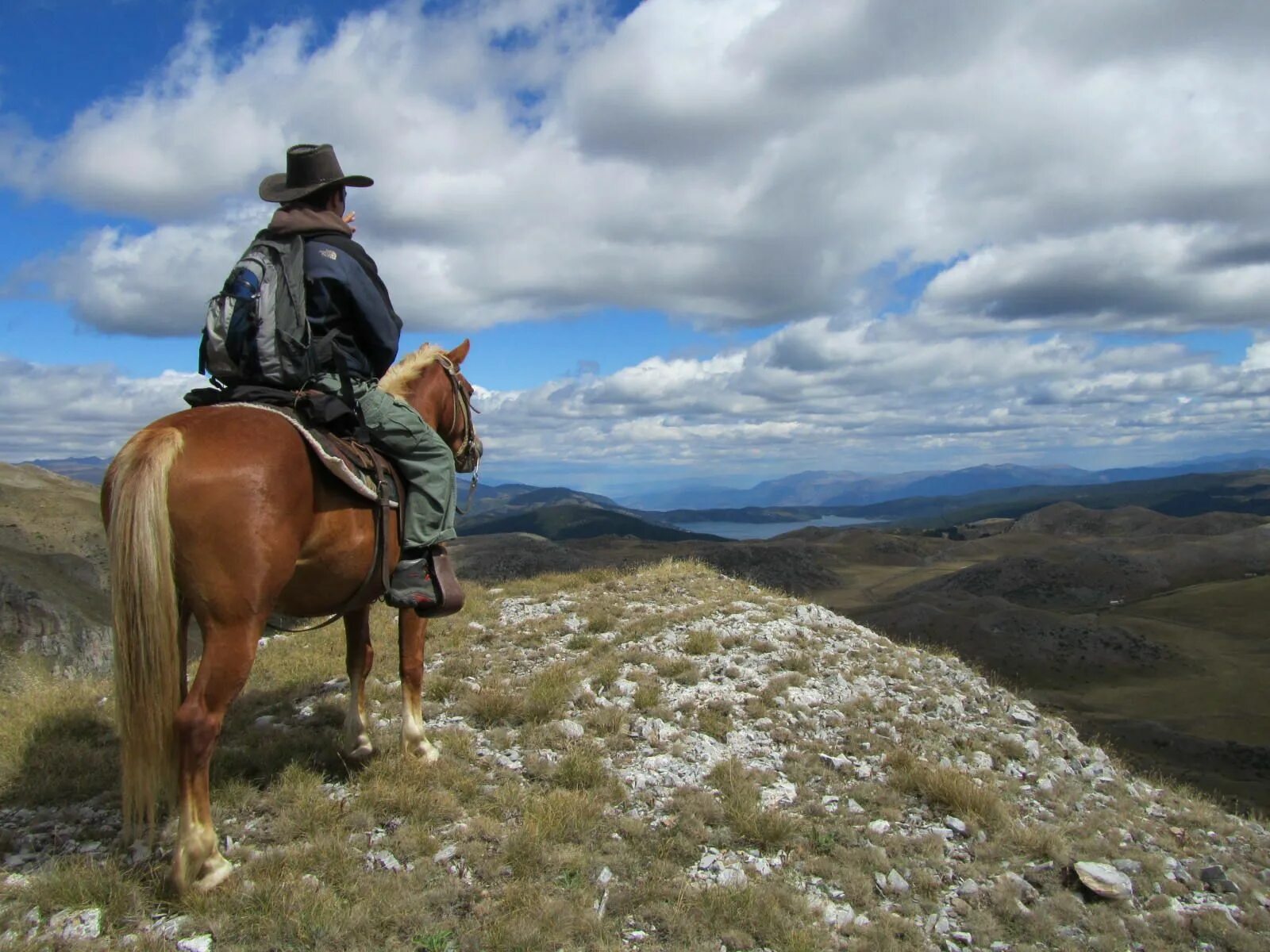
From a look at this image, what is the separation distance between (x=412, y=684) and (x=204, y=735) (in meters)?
2.29

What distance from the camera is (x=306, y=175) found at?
5.92 m

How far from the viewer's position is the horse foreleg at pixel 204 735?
15.4 ft

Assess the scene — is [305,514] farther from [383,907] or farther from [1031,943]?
[1031,943]

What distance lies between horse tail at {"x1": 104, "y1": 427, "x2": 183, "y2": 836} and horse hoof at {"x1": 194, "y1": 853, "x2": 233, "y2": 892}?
19.4 inches

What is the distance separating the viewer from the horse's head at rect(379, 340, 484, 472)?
22.7ft

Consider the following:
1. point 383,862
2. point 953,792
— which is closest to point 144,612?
point 383,862

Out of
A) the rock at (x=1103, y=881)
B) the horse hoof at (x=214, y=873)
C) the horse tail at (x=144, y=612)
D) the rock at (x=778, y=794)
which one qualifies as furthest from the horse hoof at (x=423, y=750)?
the rock at (x=1103, y=881)

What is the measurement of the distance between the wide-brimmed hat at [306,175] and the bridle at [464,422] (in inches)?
73.5

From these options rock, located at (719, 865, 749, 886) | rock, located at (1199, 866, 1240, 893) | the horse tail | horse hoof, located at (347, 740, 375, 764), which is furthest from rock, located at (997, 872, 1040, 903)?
the horse tail

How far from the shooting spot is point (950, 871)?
5988mm

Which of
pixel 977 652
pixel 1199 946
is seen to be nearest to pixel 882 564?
pixel 977 652

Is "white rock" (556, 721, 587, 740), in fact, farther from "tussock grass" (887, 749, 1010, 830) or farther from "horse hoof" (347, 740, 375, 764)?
"tussock grass" (887, 749, 1010, 830)

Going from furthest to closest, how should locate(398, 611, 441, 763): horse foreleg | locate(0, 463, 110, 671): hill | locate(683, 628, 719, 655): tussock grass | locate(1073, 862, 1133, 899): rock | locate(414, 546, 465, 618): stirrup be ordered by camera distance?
locate(0, 463, 110, 671): hill
locate(683, 628, 719, 655): tussock grass
locate(398, 611, 441, 763): horse foreleg
locate(414, 546, 465, 618): stirrup
locate(1073, 862, 1133, 899): rock

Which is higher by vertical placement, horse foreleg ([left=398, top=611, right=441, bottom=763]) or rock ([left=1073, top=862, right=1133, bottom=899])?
horse foreleg ([left=398, top=611, right=441, bottom=763])
